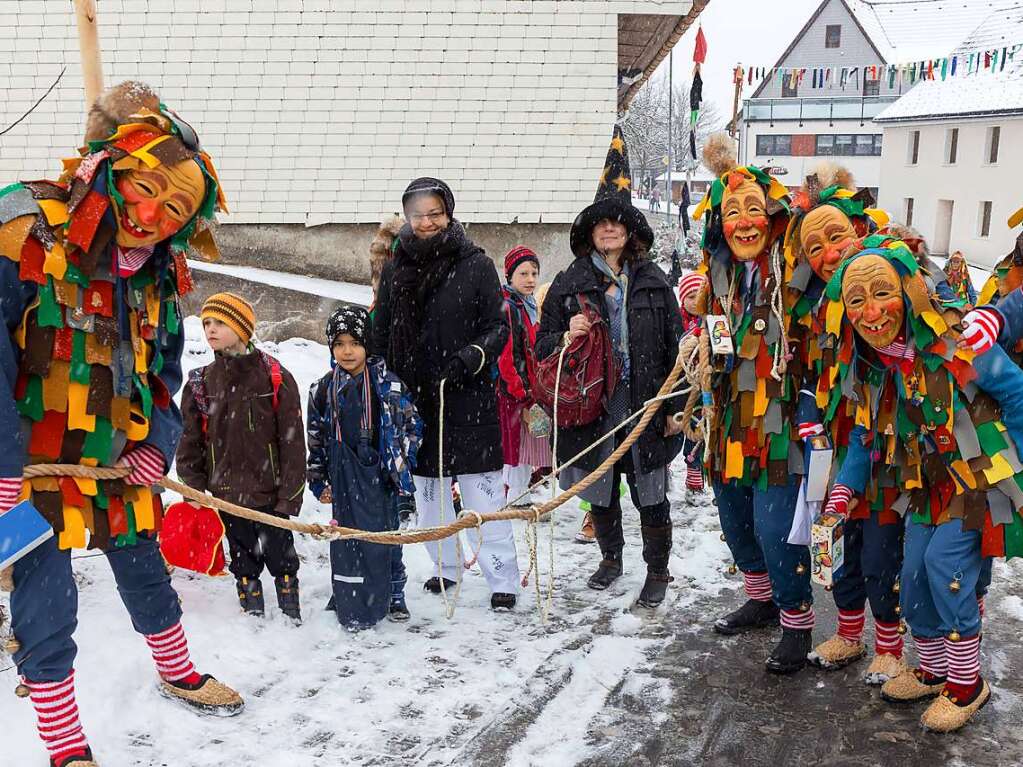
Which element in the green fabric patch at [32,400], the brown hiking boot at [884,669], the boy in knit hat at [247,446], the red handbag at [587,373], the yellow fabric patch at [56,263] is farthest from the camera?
the red handbag at [587,373]

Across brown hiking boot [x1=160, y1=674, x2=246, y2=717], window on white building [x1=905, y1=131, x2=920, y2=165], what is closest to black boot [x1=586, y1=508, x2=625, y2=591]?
brown hiking boot [x1=160, y1=674, x2=246, y2=717]

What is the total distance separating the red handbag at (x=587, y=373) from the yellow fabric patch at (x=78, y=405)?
231 centimetres

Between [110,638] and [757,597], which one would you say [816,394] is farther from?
[110,638]

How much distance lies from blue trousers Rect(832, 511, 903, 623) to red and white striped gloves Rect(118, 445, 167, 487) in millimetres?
2850

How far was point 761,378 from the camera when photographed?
13.1ft

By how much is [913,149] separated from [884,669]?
3494 centimetres

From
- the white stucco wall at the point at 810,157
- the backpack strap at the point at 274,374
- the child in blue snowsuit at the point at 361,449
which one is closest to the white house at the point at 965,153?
the white stucco wall at the point at 810,157

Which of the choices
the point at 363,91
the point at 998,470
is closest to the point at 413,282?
the point at 998,470

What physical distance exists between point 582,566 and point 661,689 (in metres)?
1.58

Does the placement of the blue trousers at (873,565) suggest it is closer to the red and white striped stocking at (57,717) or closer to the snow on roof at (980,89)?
the red and white striped stocking at (57,717)

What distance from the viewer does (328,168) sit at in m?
9.98

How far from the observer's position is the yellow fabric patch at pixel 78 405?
9.98 ft

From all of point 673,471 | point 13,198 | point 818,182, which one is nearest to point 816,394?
point 818,182

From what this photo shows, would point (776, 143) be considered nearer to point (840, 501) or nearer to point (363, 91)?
point (363, 91)
